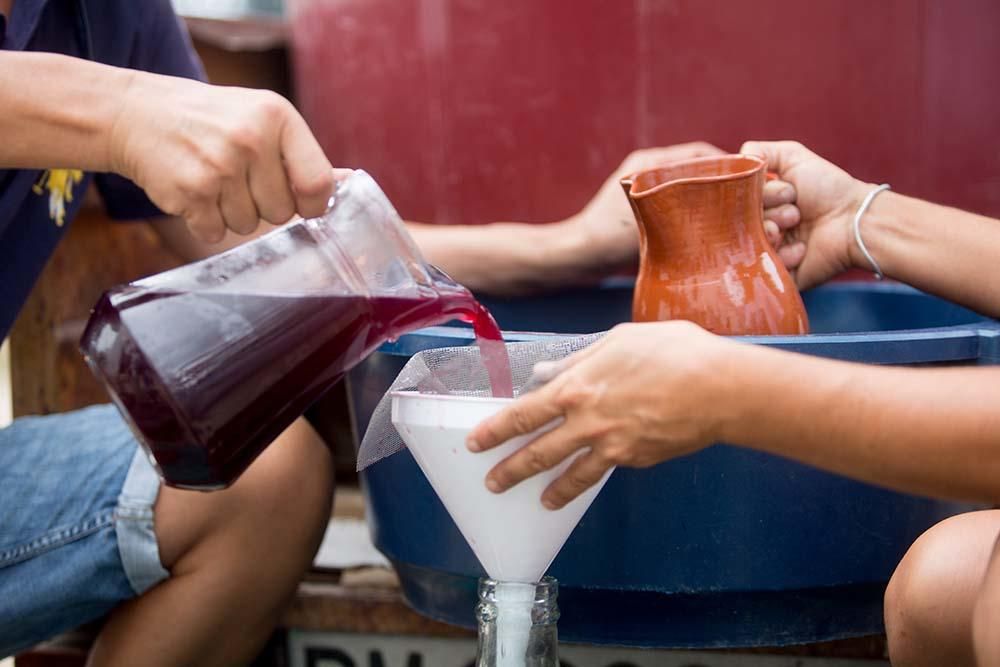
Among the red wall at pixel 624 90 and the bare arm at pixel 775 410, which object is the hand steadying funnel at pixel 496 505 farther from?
the red wall at pixel 624 90

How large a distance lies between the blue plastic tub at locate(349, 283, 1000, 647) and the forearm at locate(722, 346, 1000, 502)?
219 mm

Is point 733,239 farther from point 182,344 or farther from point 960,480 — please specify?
point 182,344

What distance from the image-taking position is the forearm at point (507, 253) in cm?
171

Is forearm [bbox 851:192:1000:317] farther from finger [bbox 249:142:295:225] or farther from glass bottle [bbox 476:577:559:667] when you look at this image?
finger [bbox 249:142:295:225]

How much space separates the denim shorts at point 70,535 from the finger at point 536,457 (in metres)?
0.59

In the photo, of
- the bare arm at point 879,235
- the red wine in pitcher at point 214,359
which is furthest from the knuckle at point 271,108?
the bare arm at point 879,235

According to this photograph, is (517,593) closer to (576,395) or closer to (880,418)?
(576,395)

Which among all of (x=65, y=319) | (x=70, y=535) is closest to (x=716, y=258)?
(x=70, y=535)

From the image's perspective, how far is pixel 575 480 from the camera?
0.95m

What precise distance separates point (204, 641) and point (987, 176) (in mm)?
1358

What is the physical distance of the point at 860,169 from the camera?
1.83 meters

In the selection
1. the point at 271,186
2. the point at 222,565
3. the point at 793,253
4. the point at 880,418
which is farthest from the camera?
the point at 793,253

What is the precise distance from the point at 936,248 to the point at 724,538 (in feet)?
1.49

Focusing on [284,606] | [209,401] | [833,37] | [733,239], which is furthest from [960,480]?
[833,37]
